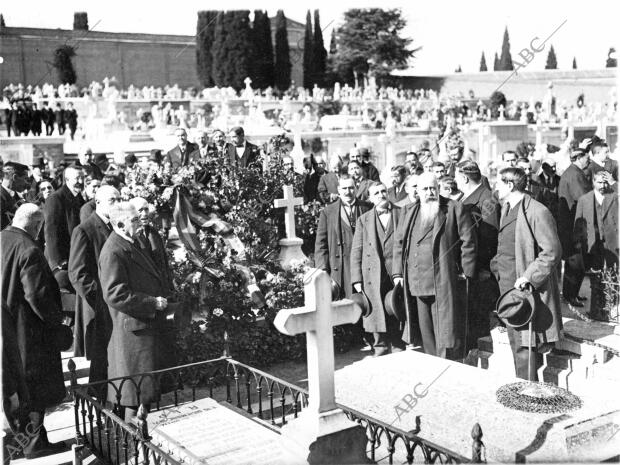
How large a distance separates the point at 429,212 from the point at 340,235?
4.22 feet

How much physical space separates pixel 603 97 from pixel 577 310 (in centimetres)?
5313

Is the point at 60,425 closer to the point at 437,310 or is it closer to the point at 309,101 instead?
the point at 437,310

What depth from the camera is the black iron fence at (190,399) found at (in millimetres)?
4023

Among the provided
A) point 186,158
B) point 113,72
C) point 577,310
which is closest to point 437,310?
point 577,310

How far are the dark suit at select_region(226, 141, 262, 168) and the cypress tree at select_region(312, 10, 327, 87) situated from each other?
152 ft

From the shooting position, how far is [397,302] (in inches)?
273

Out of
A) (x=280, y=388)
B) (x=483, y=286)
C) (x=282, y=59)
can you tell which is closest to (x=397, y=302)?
(x=483, y=286)

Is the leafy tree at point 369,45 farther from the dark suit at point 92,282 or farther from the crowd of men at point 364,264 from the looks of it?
the dark suit at point 92,282

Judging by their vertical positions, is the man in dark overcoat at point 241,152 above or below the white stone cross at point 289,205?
above

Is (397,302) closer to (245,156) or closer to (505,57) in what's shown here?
(245,156)

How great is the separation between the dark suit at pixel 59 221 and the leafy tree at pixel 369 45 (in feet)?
133

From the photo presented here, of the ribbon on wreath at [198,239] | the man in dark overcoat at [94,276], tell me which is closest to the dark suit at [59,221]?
the ribbon on wreath at [198,239]

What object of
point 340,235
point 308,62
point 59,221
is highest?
point 308,62

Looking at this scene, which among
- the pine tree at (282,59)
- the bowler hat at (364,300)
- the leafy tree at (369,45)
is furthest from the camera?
the pine tree at (282,59)
